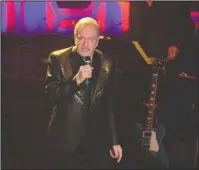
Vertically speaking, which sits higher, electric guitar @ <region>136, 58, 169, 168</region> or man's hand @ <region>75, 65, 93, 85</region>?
man's hand @ <region>75, 65, 93, 85</region>

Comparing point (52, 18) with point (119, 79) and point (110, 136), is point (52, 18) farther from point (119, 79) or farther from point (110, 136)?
point (110, 136)

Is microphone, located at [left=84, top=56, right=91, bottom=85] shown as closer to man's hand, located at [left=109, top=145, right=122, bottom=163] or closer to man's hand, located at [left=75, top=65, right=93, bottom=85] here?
man's hand, located at [left=75, top=65, right=93, bottom=85]

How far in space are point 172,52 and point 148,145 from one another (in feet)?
1.98

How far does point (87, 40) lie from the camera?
2.14 m

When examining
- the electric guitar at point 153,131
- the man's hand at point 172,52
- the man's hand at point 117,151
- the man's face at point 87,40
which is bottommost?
the man's hand at point 117,151

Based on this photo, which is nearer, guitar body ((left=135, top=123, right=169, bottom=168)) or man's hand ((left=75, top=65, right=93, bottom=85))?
man's hand ((left=75, top=65, right=93, bottom=85))

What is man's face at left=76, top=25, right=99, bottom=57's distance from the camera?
84.1 inches

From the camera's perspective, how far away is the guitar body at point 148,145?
222 centimetres

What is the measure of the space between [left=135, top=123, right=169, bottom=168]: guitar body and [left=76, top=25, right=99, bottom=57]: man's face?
559 mm

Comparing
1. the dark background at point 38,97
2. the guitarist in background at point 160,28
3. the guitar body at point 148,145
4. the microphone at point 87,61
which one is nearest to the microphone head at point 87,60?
the microphone at point 87,61

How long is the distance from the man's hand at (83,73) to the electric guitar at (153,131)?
40 cm

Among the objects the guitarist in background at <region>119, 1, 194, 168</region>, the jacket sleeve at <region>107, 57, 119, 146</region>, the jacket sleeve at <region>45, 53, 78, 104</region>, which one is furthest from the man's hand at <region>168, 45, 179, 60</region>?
the jacket sleeve at <region>45, 53, 78, 104</region>

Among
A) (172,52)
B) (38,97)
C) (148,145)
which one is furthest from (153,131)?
(38,97)

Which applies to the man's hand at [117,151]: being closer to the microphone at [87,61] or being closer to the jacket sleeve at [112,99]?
the jacket sleeve at [112,99]
